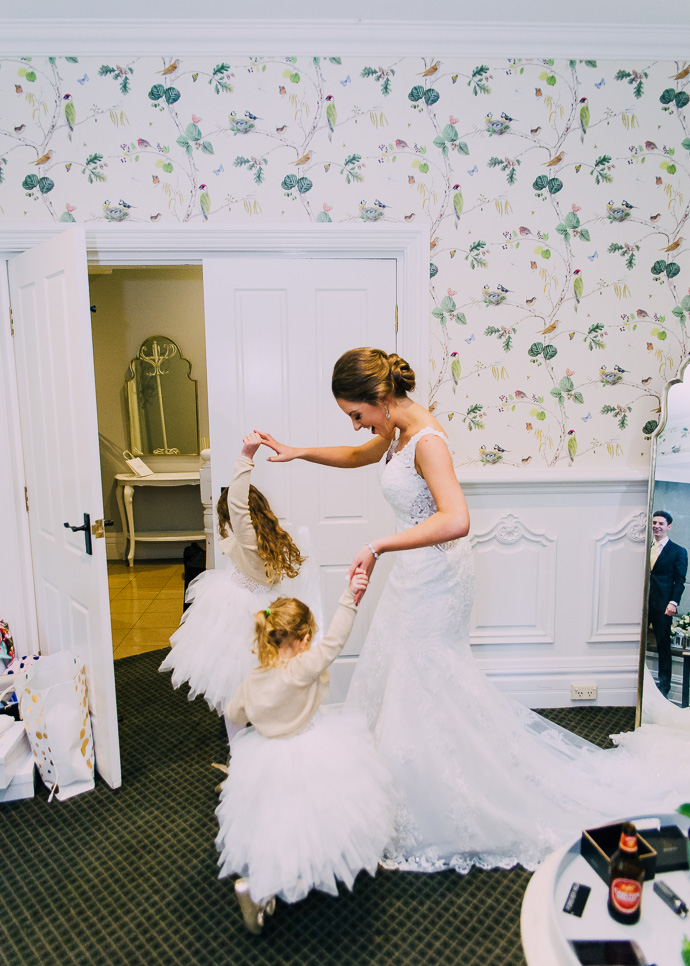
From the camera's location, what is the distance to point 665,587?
277 cm

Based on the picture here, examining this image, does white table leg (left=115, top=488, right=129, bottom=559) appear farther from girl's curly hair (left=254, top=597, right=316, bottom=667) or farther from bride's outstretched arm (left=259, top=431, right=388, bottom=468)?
girl's curly hair (left=254, top=597, right=316, bottom=667)

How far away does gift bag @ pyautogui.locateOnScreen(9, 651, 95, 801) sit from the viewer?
7.97 ft

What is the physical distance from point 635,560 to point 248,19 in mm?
2851

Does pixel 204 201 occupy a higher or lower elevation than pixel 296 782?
higher

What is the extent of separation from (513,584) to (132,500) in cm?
380

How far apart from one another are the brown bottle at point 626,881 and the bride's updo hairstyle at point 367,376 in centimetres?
135

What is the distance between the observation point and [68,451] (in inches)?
98.6

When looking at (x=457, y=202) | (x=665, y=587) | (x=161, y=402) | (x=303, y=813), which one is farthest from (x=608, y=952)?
(x=161, y=402)

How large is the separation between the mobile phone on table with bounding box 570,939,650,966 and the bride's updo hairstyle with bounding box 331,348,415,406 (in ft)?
4.86

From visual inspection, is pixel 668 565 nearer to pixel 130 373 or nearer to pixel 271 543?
pixel 271 543

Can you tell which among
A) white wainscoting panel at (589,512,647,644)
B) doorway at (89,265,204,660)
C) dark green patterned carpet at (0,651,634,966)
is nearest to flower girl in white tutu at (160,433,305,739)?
dark green patterned carpet at (0,651,634,966)

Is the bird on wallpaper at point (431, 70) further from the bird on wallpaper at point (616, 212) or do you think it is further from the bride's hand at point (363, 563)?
the bride's hand at point (363, 563)

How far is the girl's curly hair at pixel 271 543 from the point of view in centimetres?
227

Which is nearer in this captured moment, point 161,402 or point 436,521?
point 436,521
